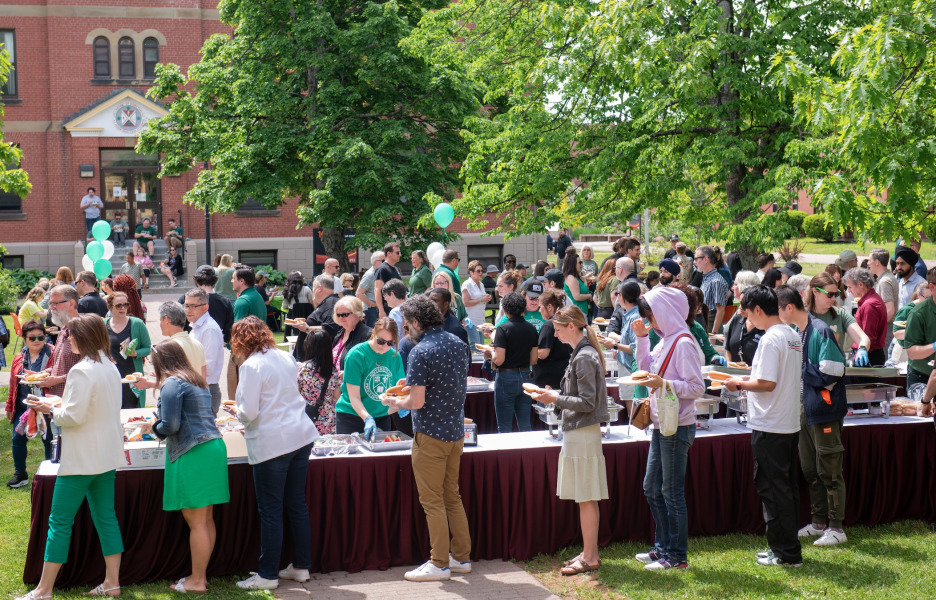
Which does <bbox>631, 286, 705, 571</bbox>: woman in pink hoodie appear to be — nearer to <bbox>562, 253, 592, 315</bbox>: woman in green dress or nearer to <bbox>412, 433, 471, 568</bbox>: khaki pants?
<bbox>412, 433, 471, 568</bbox>: khaki pants

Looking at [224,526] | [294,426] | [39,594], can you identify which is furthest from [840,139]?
[39,594]

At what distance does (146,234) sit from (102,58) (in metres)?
6.14

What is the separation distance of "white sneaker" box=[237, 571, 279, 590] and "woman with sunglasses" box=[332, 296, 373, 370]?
1866 millimetres

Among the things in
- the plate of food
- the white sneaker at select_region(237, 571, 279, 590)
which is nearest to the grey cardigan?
the plate of food

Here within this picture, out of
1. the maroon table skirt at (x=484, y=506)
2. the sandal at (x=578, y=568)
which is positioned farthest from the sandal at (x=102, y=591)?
the sandal at (x=578, y=568)

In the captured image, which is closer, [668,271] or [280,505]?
[280,505]

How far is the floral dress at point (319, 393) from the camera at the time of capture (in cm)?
722

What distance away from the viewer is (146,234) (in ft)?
96.2

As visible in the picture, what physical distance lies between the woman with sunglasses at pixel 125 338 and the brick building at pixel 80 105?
21.0 metres

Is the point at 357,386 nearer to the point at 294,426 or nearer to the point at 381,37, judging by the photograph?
the point at 294,426

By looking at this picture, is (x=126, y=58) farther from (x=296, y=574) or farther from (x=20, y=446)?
(x=296, y=574)

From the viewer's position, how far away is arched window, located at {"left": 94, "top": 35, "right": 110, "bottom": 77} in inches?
1179

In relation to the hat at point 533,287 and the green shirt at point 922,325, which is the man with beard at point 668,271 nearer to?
the hat at point 533,287

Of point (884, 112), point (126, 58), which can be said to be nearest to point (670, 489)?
point (884, 112)
